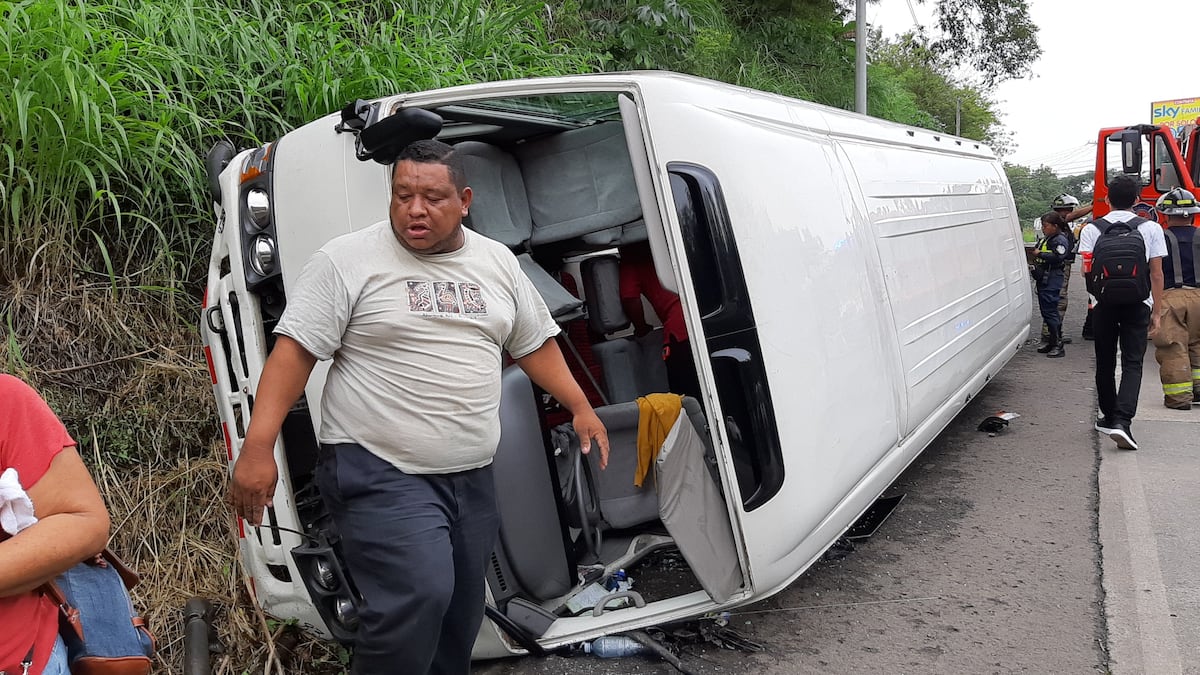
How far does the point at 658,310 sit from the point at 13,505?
10.0 feet

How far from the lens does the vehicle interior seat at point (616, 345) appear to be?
4238mm

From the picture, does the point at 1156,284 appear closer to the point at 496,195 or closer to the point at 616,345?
the point at 616,345

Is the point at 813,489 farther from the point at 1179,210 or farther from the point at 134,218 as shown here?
the point at 1179,210

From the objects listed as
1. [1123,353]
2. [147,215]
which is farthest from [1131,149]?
[147,215]

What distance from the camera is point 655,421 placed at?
136 inches

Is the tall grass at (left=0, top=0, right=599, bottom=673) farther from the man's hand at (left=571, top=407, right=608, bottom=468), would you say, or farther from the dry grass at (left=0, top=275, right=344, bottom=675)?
the man's hand at (left=571, top=407, right=608, bottom=468)

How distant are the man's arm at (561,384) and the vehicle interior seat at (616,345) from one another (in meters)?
1.52

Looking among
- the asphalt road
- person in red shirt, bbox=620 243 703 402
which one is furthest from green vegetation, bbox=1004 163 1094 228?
person in red shirt, bbox=620 243 703 402

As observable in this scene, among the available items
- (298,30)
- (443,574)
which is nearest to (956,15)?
(298,30)

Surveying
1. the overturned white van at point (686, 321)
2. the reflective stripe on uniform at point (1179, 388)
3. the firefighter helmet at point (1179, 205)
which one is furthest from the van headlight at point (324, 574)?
the firefighter helmet at point (1179, 205)

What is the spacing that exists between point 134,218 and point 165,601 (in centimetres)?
180

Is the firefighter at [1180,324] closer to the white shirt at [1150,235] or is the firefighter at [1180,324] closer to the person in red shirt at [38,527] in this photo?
the white shirt at [1150,235]

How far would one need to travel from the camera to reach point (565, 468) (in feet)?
12.2

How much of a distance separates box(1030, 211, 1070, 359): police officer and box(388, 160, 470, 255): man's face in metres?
8.71
